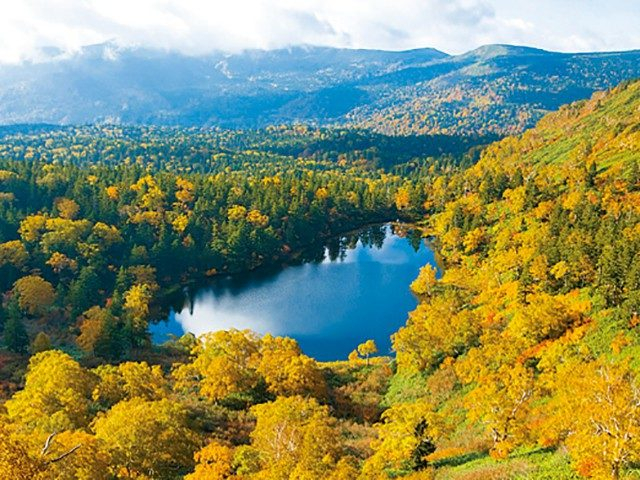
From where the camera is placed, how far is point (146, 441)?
42250 mm

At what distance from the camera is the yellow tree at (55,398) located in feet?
156

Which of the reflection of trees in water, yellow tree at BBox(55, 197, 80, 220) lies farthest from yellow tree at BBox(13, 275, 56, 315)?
yellow tree at BBox(55, 197, 80, 220)

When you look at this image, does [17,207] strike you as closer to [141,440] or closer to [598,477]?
[141,440]

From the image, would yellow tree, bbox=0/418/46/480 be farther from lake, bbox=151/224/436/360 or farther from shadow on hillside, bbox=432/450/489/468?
lake, bbox=151/224/436/360

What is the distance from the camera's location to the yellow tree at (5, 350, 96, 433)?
156 ft

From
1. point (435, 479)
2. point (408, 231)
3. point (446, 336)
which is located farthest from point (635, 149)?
point (435, 479)

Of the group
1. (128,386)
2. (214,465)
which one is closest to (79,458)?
(214,465)

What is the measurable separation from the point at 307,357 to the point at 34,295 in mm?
64765

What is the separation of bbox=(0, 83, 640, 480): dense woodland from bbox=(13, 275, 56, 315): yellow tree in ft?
1.42

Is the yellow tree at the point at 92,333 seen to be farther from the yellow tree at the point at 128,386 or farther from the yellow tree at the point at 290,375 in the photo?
the yellow tree at the point at 290,375

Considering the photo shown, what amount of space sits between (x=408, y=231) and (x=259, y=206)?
184 ft

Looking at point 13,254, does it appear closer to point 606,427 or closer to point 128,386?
point 128,386

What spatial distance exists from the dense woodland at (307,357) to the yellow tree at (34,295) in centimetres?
43

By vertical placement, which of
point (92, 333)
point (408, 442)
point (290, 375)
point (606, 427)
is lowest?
point (92, 333)
